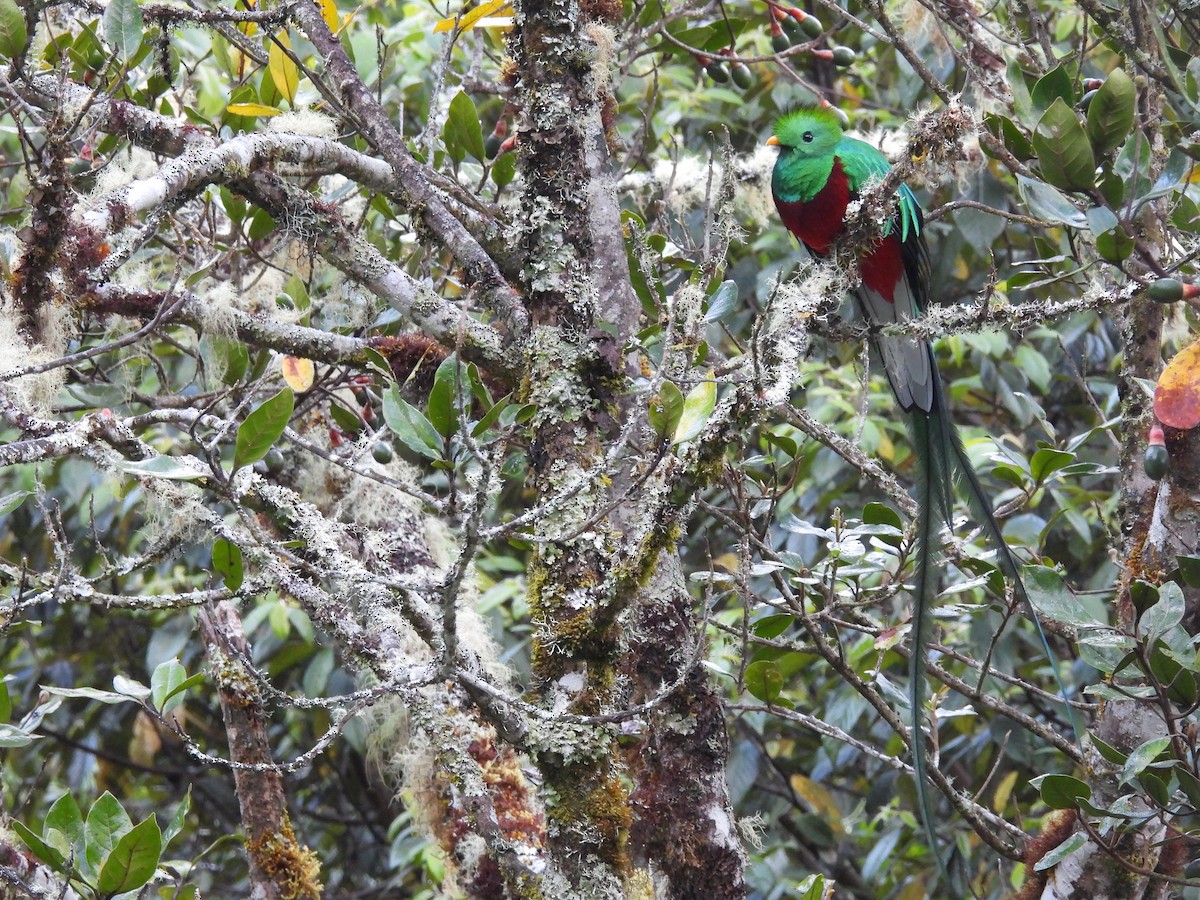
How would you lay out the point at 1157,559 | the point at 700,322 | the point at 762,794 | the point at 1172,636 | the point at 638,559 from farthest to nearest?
the point at 762,794 < the point at 1157,559 < the point at 1172,636 < the point at 700,322 < the point at 638,559

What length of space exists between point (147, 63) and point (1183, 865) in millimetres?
2248

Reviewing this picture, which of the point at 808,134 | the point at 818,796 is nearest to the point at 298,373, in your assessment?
the point at 808,134

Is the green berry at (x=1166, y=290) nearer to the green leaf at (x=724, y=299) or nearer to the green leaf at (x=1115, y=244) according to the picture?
the green leaf at (x=1115, y=244)

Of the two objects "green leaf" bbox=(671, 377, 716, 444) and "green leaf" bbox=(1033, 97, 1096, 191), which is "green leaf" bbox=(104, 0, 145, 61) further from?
"green leaf" bbox=(1033, 97, 1096, 191)

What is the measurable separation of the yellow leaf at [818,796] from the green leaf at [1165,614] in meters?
1.84

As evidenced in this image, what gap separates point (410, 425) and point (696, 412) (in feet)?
0.94

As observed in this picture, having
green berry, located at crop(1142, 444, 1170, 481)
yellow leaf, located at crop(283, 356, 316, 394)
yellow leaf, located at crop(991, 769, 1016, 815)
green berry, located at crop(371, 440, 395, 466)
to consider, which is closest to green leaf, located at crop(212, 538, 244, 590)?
yellow leaf, located at crop(283, 356, 316, 394)

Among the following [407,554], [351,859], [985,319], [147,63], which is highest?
[147,63]

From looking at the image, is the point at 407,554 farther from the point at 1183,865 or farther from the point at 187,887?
the point at 1183,865

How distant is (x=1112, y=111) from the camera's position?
4.51ft

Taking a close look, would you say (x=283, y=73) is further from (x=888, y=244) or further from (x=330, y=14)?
(x=888, y=244)

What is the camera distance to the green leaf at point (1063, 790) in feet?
4.98

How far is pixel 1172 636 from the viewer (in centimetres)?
153

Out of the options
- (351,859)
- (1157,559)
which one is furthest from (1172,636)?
(351,859)
